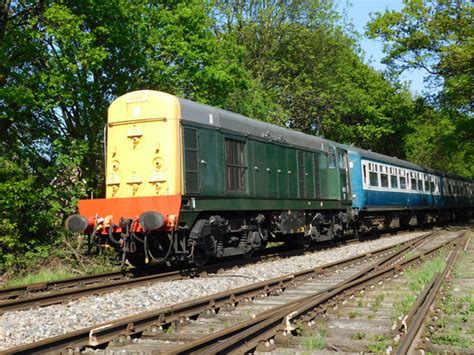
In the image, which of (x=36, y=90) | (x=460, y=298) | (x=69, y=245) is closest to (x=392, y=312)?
(x=460, y=298)

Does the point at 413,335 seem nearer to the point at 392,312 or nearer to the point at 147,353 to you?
the point at 392,312

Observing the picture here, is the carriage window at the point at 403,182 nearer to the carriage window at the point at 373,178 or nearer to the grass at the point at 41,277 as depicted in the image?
the carriage window at the point at 373,178

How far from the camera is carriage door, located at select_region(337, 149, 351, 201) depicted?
18594 millimetres

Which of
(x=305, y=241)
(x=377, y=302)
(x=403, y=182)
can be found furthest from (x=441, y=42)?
(x=377, y=302)

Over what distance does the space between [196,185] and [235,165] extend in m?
1.81

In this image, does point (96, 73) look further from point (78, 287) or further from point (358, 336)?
point (358, 336)

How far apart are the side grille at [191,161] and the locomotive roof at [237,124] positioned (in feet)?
1.04

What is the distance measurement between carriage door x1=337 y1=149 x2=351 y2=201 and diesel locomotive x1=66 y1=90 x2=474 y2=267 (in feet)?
4.35

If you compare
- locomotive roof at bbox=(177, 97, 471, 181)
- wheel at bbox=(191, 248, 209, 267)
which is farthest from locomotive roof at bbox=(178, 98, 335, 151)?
wheel at bbox=(191, 248, 209, 267)

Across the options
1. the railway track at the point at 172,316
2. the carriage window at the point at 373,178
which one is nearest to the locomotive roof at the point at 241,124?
the railway track at the point at 172,316

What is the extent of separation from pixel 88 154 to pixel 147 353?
35.3 ft

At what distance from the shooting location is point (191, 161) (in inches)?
441

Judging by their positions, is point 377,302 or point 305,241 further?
point 305,241

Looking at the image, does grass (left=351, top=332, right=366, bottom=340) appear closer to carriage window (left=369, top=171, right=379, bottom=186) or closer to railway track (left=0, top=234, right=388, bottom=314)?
railway track (left=0, top=234, right=388, bottom=314)
